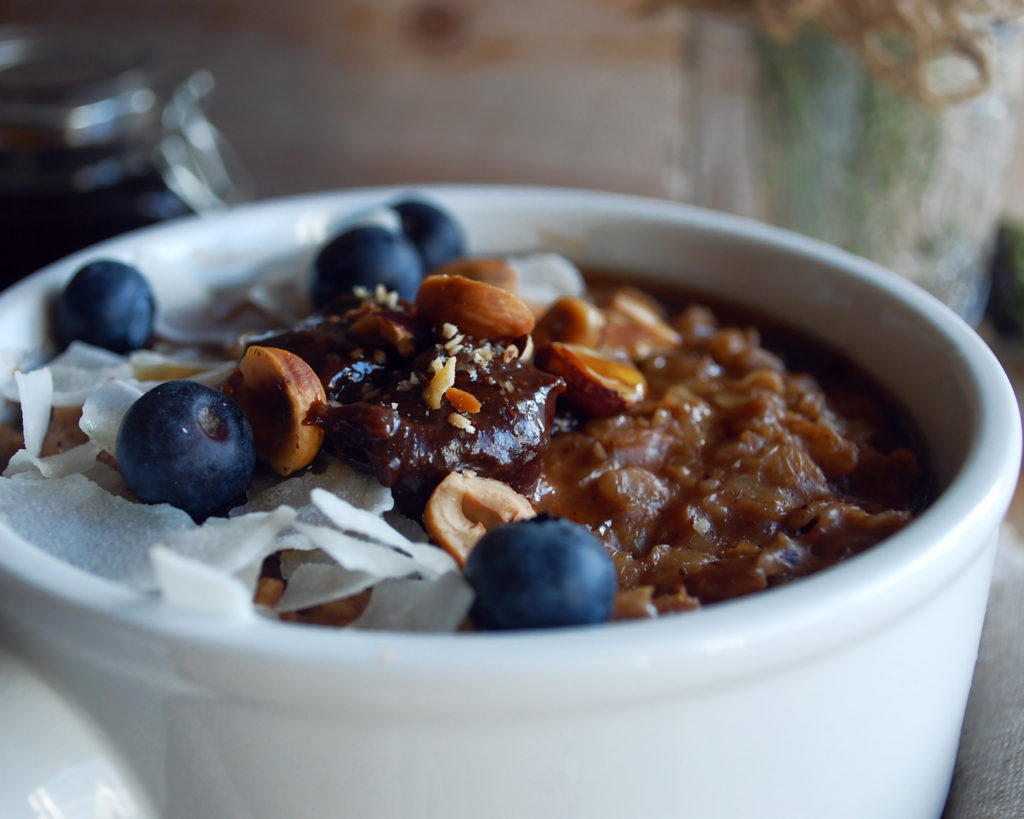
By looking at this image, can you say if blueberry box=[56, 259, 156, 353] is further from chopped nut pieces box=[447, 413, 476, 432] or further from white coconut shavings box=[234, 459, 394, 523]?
chopped nut pieces box=[447, 413, 476, 432]

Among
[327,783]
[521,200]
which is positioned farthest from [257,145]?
[327,783]

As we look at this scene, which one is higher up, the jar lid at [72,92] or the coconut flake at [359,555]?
the jar lid at [72,92]

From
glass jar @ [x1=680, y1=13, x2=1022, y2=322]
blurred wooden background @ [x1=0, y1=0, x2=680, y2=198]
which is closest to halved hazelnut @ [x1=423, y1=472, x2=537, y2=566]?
glass jar @ [x1=680, y1=13, x2=1022, y2=322]

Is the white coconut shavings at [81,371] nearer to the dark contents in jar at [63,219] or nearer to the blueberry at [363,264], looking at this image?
the blueberry at [363,264]

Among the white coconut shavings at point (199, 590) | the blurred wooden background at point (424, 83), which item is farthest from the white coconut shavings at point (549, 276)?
the blurred wooden background at point (424, 83)

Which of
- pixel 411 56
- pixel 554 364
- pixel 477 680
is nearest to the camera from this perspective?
pixel 477 680

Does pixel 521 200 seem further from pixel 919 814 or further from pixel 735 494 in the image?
pixel 919 814
